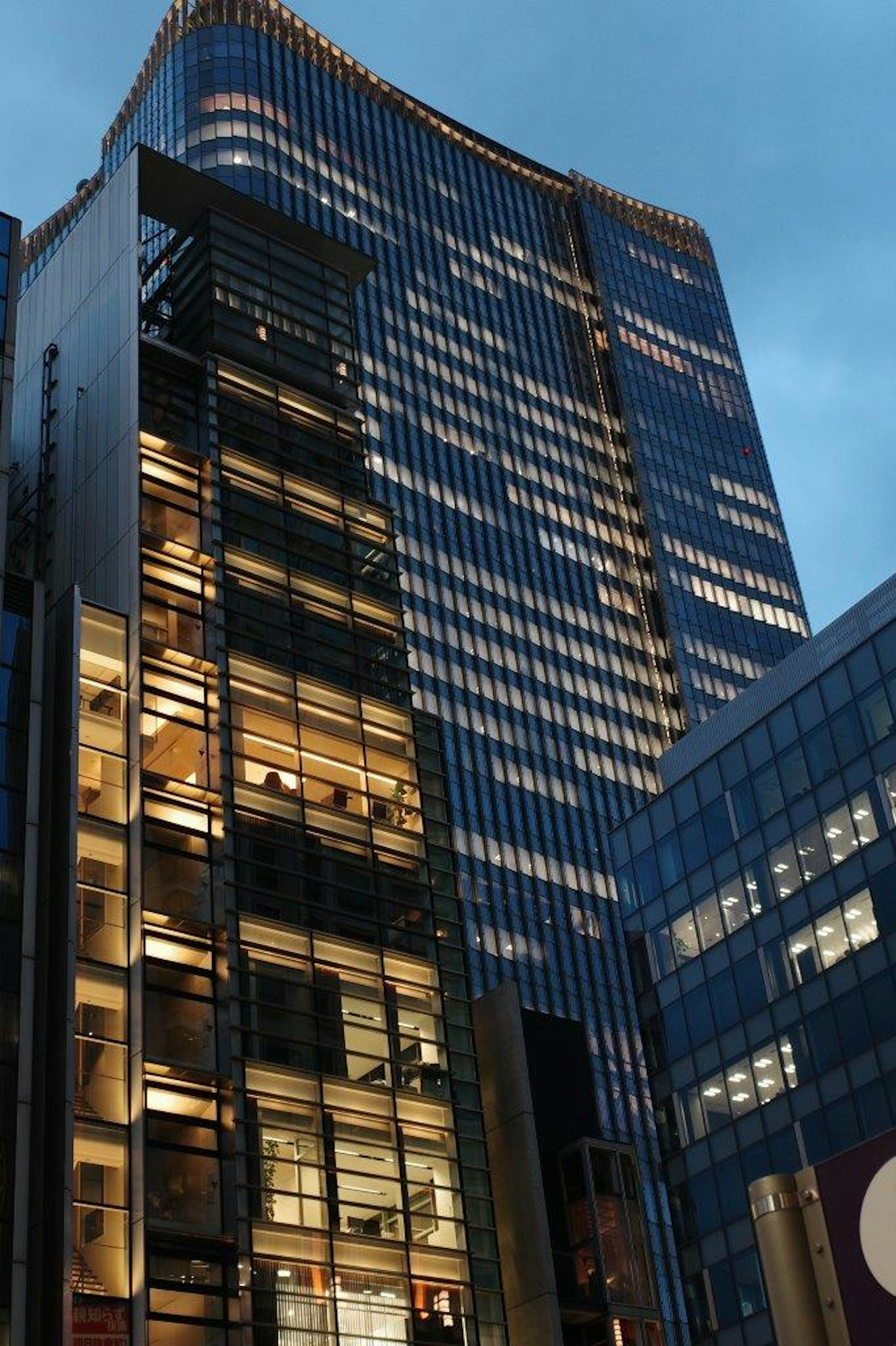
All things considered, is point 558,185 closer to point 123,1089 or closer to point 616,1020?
point 616,1020

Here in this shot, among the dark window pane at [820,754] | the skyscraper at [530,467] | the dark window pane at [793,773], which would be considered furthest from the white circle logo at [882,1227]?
the skyscraper at [530,467]

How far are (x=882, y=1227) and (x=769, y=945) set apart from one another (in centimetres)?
5145

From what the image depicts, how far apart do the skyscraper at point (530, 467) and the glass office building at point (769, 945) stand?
49.7 metres

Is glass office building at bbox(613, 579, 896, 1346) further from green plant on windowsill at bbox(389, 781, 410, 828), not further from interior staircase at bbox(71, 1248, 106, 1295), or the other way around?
interior staircase at bbox(71, 1248, 106, 1295)

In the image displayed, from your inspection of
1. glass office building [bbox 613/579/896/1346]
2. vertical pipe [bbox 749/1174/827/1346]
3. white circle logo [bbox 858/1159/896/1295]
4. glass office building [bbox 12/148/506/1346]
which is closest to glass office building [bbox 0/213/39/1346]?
glass office building [bbox 12/148/506/1346]

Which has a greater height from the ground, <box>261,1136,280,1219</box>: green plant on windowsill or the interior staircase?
<box>261,1136,280,1219</box>: green plant on windowsill

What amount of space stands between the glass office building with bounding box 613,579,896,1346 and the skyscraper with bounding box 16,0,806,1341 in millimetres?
49692

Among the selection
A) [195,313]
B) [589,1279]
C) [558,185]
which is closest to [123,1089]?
[589,1279]

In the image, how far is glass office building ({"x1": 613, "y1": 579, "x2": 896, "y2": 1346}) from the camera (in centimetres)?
5162

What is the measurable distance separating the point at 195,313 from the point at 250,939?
27.1 metres

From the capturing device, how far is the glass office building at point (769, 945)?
51625mm

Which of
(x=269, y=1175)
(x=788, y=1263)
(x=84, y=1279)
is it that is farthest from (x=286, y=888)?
(x=788, y=1263)

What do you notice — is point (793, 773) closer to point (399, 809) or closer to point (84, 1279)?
point (399, 809)

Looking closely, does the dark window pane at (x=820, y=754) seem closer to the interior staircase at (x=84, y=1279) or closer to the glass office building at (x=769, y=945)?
the glass office building at (x=769, y=945)
